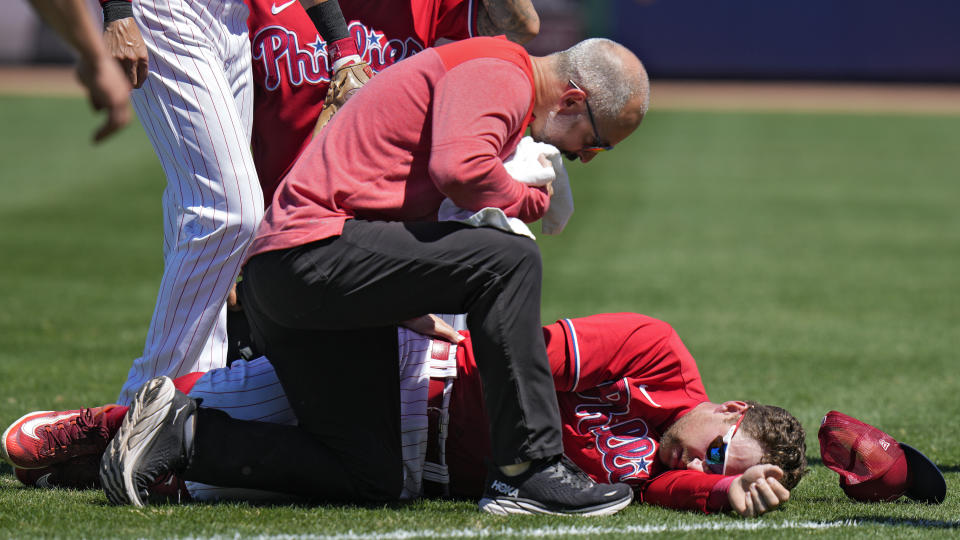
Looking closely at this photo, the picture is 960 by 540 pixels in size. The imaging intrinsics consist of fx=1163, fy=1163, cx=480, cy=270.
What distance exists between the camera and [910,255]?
1024 centimetres

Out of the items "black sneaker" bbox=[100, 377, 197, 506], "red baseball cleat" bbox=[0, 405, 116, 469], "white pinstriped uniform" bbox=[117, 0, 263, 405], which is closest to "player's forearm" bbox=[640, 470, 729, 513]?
"black sneaker" bbox=[100, 377, 197, 506]

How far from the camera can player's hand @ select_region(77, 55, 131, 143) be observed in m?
2.49

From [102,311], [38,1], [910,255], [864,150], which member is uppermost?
[38,1]

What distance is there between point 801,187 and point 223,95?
38.9 feet

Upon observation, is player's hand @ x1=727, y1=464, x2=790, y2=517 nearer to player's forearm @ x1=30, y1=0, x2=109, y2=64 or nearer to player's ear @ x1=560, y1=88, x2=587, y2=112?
player's ear @ x1=560, y1=88, x2=587, y2=112

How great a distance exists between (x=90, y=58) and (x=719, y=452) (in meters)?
2.14

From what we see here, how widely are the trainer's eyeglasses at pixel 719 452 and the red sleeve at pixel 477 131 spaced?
3.15 feet

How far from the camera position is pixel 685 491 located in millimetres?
3451

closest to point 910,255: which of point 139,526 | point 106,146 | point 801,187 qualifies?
point 801,187

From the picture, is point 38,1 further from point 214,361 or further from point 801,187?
point 801,187

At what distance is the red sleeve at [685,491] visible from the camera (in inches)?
134

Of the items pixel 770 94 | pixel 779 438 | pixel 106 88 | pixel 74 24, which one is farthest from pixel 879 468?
pixel 770 94

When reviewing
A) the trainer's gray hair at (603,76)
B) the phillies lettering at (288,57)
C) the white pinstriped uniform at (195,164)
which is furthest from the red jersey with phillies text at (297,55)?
the trainer's gray hair at (603,76)

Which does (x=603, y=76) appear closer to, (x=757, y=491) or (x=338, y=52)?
(x=338, y=52)
